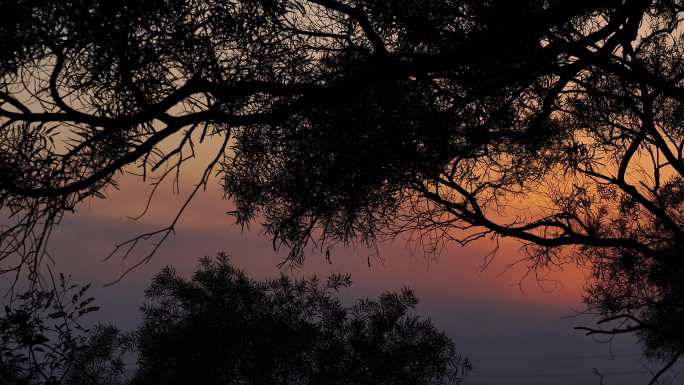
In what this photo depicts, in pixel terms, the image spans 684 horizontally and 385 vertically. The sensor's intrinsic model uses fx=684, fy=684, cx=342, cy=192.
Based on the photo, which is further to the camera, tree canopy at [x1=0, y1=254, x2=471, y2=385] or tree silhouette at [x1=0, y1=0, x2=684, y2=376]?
tree canopy at [x1=0, y1=254, x2=471, y2=385]

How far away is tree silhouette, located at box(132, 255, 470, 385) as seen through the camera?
9.43 m

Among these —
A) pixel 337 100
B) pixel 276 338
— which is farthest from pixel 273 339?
pixel 337 100

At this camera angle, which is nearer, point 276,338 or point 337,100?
point 337,100

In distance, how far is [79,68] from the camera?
5.30 metres

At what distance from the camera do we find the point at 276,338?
32.2ft

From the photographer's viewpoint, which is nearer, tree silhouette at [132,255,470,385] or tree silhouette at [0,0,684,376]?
tree silhouette at [0,0,684,376]

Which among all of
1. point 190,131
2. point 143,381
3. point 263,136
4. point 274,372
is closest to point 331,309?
point 274,372

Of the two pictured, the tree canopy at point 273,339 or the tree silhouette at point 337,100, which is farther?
the tree canopy at point 273,339

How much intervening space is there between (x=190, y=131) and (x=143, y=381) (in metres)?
5.78

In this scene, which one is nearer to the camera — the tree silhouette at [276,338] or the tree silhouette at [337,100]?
the tree silhouette at [337,100]

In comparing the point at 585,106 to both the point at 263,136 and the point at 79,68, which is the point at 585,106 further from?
the point at 79,68

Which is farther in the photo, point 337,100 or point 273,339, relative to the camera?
point 273,339

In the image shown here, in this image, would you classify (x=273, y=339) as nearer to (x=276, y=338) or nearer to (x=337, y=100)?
(x=276, y=338)

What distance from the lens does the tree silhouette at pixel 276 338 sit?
30.9 ft
